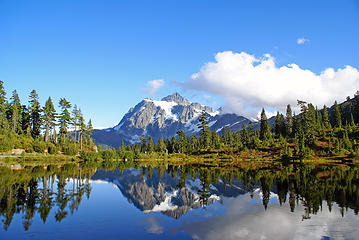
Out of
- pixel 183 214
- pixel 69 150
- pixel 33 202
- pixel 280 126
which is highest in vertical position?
pixel 280 126

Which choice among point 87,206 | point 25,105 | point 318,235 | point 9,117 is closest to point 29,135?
point 9,117

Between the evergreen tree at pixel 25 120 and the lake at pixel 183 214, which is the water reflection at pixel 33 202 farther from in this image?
the evergreen tree at pixel 25 120

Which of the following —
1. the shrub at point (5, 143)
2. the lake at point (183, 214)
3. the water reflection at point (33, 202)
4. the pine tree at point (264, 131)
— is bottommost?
the lake at point (183, 214)

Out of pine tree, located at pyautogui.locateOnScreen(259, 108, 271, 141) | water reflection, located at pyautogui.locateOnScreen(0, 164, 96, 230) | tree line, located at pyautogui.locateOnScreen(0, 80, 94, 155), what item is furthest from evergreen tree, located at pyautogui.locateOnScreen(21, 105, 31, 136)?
pine tree, located at pyautogui.locateOnScreen(259, 108, 271, 141)

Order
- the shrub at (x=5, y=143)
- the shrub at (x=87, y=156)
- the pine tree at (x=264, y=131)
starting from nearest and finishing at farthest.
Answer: the shrub at (x=5, y=143) → the shrub at (x=87, y=156) → the pine tree at (x=264, y=131)

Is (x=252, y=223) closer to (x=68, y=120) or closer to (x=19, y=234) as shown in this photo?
(x=19, y=234)

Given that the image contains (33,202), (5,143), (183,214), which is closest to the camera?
(183,214)

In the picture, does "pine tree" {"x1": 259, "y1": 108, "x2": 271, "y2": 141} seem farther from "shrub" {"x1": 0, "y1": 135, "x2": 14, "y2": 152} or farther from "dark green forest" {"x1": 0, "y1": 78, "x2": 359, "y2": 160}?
"shrub" {"x1": 0, "y1": 135, "x2": 14, "y2": 152}

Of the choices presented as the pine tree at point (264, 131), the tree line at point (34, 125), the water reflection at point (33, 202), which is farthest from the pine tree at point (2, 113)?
the pine tree at point (264, 131)

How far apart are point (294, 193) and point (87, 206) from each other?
20665 millimetres

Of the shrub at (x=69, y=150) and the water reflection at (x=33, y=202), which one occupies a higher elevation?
the shrub at (x=69, y=150)

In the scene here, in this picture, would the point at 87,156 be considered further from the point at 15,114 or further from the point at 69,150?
the point at 15,114

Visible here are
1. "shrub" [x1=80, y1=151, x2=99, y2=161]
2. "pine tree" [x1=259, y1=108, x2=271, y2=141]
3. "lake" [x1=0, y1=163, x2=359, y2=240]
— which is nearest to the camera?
"lake" [x1=0, y1=163, x2=359, y2=240]

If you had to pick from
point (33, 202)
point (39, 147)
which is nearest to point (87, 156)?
point (39, 147)
